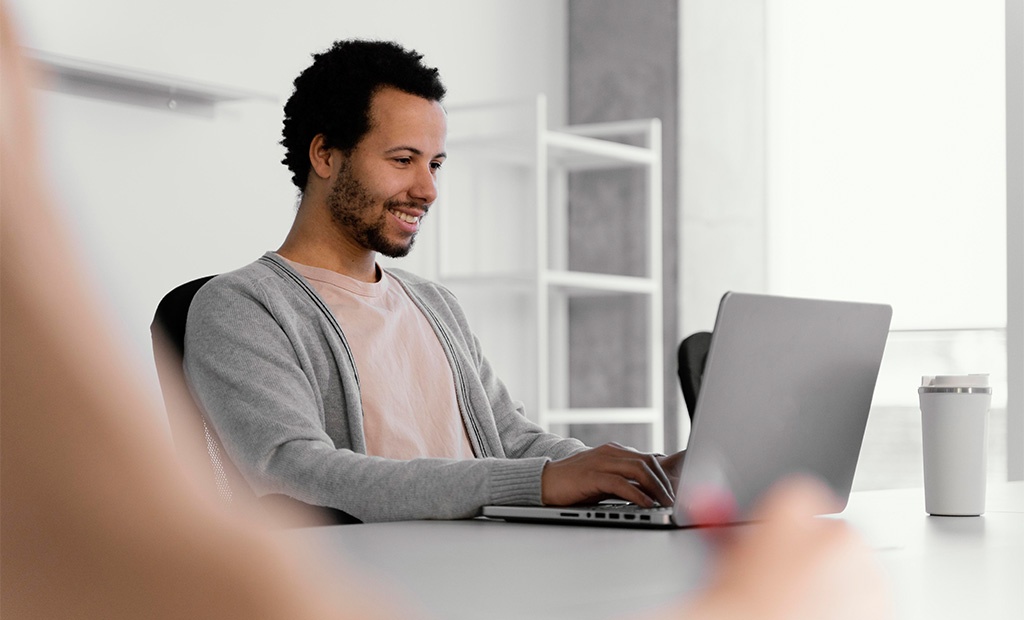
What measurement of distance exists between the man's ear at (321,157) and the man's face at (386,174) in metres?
0.02

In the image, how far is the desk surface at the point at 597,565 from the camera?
1.82ft

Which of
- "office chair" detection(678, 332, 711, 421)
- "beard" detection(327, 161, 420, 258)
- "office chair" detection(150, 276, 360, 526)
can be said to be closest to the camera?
"office chair" detection(150, 276, 360, 526)

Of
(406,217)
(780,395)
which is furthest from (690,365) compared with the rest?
(780,395)

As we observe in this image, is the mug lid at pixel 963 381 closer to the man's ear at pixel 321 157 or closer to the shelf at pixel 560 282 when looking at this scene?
the man's ear at pixel 321 157

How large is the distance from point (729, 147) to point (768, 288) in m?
0.49

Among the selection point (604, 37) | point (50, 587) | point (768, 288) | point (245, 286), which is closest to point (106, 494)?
point (50, 587)

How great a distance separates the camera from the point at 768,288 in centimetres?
390

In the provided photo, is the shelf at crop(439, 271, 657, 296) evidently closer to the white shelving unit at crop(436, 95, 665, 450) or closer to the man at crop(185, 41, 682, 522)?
the white shelving unit at crop(436, 95, 665, 450)

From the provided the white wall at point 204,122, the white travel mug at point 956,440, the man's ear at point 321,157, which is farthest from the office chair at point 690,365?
the white wall at point 204,122

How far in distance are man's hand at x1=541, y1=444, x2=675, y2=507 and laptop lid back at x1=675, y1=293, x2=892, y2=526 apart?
7 cm

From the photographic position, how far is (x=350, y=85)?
1.63 meters

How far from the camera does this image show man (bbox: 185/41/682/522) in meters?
1.10

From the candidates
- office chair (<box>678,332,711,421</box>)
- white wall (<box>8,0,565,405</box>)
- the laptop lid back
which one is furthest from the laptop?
white wall (<box>8,0,565,405</box>)

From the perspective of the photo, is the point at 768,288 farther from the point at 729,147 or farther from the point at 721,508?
the point at 721,508
